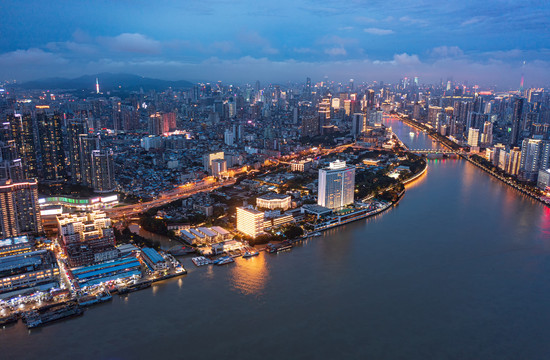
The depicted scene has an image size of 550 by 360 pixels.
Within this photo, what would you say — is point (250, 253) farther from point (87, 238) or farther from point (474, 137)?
point (474, 137)

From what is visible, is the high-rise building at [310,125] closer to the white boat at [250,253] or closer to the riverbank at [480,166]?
the riverbank at [480,166]

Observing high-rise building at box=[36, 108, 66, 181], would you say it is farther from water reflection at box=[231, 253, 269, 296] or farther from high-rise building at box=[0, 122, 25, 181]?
water reflection at box=[231, 253, 269, 296]

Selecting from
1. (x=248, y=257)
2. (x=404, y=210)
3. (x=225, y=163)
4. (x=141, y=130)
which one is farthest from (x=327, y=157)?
(x=141, y=130)

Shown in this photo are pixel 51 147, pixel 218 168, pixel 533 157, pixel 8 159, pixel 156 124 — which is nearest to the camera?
pixel 8 159

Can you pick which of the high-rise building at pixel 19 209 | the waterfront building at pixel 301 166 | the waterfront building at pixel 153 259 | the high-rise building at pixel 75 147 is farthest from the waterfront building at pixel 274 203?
the high-rise building at pixel 75 147

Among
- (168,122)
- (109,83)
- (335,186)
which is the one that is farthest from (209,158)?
(109,83)

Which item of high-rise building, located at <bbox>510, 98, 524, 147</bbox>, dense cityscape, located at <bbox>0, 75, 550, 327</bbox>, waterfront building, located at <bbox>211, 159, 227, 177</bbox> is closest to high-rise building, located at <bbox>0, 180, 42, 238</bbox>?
dense cityscape, located at <bbox>0, 75, 550, 327</bbox>
